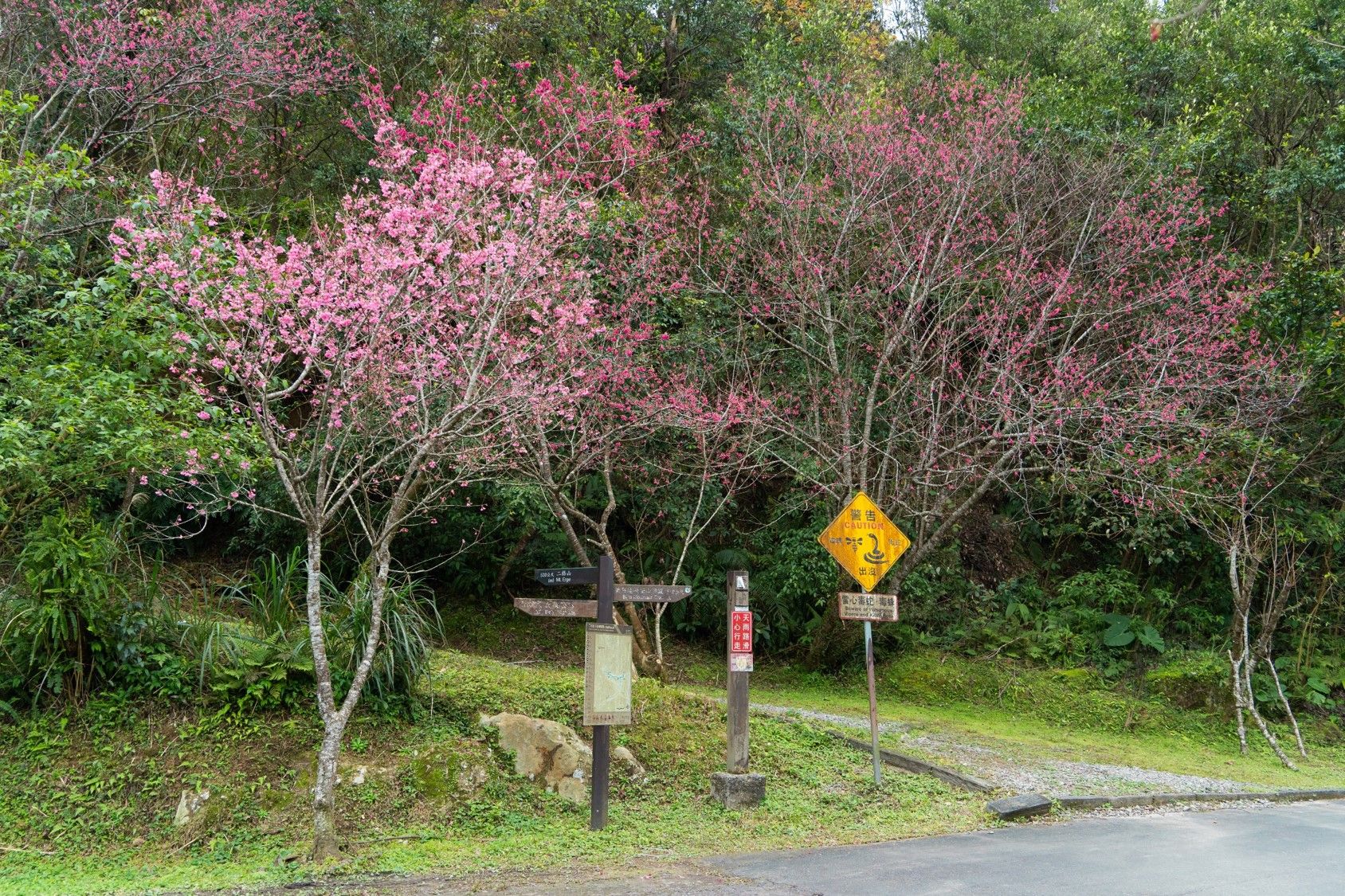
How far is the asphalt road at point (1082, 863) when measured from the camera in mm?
6035

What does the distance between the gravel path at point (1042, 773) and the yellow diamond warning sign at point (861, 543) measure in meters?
2.21

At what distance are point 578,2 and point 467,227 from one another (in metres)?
9.92

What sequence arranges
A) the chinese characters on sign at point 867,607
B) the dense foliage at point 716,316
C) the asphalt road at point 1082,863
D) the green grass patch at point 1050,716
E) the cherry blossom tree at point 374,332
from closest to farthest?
the asphalt road at point 1082,863
the cherry blossom tree at point 374,332
the dense foliage at point 716,316
the chinese characters on sign at point 867,607
the green grass patch at point 1050,716

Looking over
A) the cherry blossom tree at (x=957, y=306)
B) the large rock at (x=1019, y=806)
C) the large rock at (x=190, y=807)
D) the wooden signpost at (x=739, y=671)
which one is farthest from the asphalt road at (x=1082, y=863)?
the cherry blossom tree at (x=957, y=306)

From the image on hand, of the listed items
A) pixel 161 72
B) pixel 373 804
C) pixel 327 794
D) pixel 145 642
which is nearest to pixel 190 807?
pixel 373 804

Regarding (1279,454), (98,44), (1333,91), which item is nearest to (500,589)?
(98,44)

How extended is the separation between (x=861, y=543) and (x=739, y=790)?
2654mm

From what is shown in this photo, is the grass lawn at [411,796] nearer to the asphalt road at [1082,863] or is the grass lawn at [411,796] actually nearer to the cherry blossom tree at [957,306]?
the asphalt road at [1082,863]

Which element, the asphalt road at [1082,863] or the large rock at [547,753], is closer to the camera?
the asphalt road at [1082,863]

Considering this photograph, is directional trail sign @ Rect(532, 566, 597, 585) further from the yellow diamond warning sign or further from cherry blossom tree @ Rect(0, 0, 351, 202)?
cherry blossom tree @ Rect(0, 0, 351, 202)

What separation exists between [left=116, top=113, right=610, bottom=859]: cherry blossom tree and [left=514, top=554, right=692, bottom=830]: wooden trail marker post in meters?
1.37

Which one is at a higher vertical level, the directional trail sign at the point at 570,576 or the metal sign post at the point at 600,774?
the directional trail sign at the point at 570,576

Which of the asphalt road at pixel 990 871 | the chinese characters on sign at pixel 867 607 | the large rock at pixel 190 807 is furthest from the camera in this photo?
the chinese characters on sign at pixel 867 607

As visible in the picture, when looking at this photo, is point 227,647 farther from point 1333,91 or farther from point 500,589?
point 1333,91
